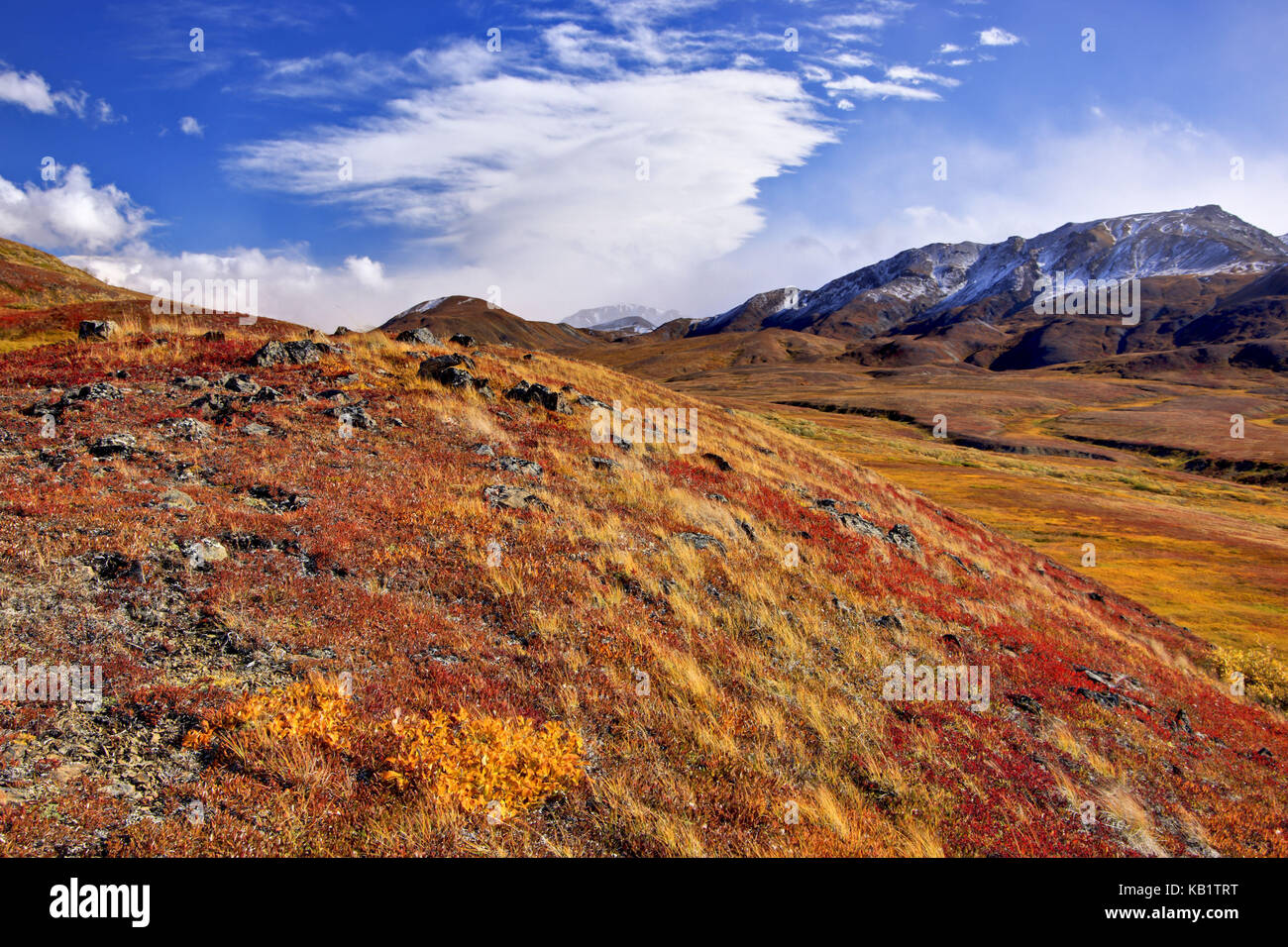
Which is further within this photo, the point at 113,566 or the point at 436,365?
the point at 436,365

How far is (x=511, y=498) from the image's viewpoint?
471 inches

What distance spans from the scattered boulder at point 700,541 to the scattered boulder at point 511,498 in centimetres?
276

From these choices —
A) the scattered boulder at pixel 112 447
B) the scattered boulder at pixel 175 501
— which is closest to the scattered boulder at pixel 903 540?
the scattered boulder at pixel 175 501

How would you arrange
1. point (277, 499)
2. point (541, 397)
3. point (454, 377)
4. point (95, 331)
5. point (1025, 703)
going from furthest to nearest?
point (541, 397) < point (95, 331) < point (454, 377) < point (277, 499) < point (1025, 703)

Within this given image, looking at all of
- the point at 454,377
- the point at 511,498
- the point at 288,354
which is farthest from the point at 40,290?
Answer: the point at 511,498

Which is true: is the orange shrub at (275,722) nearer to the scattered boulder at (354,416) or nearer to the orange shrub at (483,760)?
the orange shrub at (483,760)

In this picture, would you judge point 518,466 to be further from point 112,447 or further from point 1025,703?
point 1025,703

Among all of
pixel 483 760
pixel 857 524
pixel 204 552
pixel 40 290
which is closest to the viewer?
pixel 483 760

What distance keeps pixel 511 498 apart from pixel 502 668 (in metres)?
5.39

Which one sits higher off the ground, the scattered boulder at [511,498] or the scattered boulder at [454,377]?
the scattered boulder at [454,377]

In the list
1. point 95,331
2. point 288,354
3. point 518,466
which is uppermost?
point 95,331

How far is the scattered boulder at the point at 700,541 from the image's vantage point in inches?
470

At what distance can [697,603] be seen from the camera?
9.70 m

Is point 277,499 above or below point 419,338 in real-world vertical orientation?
below
